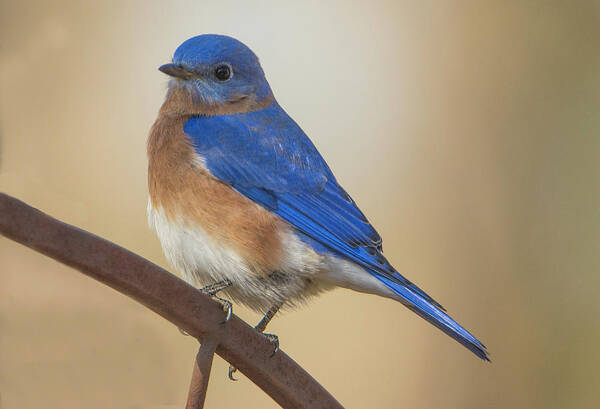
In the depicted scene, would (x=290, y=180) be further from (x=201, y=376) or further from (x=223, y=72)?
(x=201, y=376)

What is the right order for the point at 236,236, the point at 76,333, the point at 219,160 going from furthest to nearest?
the point at 219,160, the point at 236,236, the point at 76,333

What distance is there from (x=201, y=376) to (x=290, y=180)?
134 cm

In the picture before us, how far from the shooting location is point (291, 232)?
2816mm

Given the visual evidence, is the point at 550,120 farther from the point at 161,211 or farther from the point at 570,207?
the point at 161,211

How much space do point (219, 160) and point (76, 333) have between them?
771 mm

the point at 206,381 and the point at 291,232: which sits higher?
the point at 291,232

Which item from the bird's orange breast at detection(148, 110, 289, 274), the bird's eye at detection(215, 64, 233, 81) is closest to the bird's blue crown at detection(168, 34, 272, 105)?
the bird's eye at detection(215, 64, 233, 81)

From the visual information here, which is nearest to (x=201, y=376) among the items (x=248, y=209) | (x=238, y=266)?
(x=238, y=266)

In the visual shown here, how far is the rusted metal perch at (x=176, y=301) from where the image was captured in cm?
140

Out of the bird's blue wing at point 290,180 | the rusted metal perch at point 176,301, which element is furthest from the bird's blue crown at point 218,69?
the rusted metal perch at point 176,301

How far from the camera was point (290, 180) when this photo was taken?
3020mm

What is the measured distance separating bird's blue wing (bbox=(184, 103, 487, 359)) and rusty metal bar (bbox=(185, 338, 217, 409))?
3.28 ft

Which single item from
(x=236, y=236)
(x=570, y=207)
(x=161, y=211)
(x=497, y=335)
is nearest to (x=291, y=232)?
(x=236, y=236)

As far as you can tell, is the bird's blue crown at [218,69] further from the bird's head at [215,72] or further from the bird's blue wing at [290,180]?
the bird's blue wing at [290,180]
